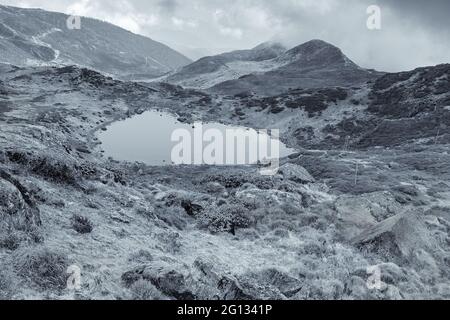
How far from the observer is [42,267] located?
33.9ft

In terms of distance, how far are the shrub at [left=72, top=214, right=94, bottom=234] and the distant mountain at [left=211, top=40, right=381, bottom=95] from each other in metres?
90.2

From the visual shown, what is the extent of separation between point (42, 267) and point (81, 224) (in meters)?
3.81

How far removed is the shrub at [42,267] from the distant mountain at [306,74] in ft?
308

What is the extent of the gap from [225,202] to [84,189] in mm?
6834

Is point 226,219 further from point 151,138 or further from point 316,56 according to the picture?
point 316,56

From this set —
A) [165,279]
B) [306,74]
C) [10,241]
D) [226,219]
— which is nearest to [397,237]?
[226,219]

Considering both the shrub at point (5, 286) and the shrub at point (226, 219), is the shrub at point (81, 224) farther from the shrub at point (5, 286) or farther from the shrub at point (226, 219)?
the shrub at point (226, 219)

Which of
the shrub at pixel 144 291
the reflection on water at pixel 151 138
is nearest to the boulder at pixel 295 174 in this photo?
the reflection on water at pixel 151 138

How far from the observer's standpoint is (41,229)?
12820mm

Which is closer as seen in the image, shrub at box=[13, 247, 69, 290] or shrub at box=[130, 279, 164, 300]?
shrub at box=[13, 247, 69, 290]

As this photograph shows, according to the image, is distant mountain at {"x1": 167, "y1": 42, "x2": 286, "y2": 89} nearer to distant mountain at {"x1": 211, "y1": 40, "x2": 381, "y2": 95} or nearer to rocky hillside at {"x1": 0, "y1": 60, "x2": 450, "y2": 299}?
distant mountain at {"x1": 211, "y1": 40, "x2": 381, "y2": 95}

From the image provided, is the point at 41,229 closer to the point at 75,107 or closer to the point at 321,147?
the point at 321,147

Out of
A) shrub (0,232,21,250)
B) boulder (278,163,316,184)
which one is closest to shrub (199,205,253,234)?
shrub (0,232,21,250)

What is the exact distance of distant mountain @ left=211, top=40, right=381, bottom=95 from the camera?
112 m
